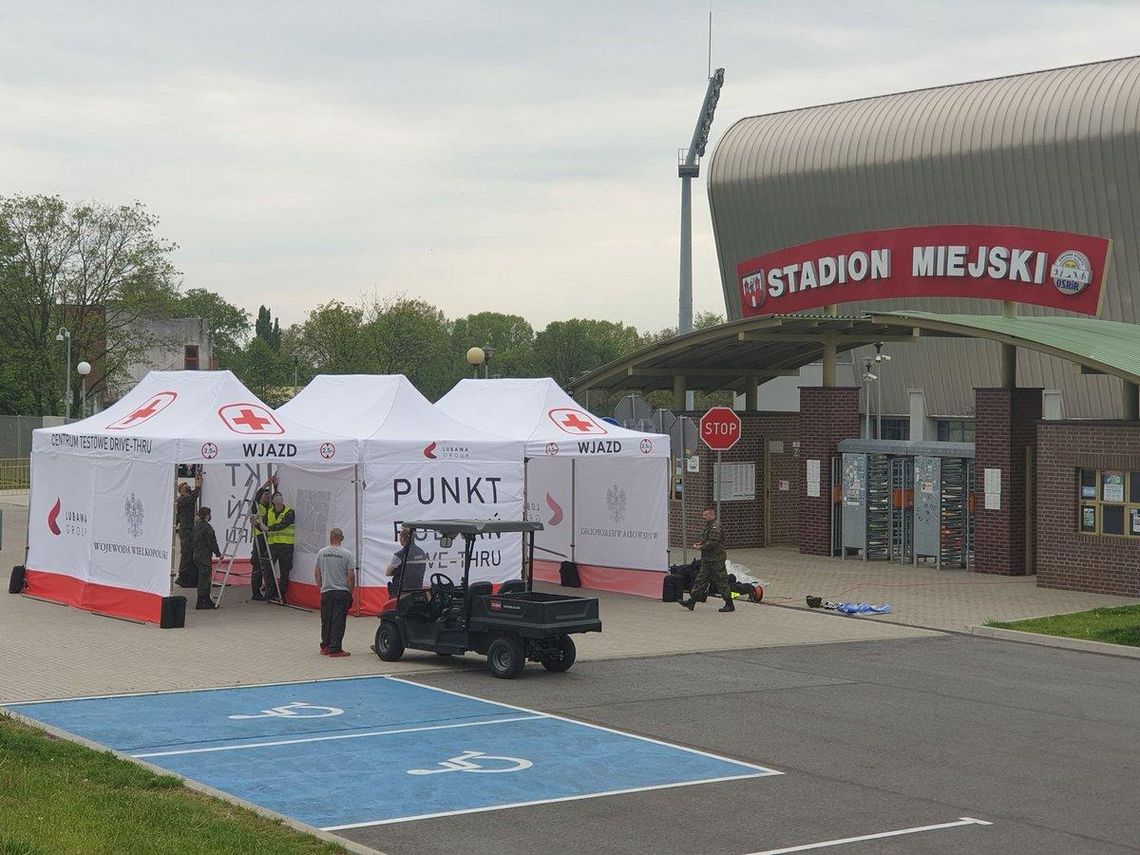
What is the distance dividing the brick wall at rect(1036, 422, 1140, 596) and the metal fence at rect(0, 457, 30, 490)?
4333 cm

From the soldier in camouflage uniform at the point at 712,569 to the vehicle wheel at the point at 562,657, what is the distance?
6.35 metres

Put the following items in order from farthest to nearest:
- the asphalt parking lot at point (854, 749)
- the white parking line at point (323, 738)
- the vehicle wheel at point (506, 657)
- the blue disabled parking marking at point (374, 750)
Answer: the vehicle wheel at point (506, 657) → the white parking line at point (323, 738) → the blue disabled parking marking at point (374, 750) → the asphalt parking lot at point (854, 749)

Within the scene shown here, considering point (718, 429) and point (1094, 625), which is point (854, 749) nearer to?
point (1094, 625)

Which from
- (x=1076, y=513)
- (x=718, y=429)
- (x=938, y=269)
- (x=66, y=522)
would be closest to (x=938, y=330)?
(x=718, y=429)

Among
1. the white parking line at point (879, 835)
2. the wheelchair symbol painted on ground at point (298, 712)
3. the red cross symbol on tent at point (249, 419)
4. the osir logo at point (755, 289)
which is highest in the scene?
the osir logo at point (755, 289)

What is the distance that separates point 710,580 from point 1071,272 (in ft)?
38.6

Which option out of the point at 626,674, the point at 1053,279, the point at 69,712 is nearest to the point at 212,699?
the point at 69,712

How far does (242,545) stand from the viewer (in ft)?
86.5

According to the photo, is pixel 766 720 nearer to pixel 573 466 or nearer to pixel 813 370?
pixel 573 466

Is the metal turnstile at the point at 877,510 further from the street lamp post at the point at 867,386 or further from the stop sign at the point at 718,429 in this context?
the street lamp post at the point at 867,386

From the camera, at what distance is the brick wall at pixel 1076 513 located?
2464 centimetres

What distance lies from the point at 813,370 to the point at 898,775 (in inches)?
2055

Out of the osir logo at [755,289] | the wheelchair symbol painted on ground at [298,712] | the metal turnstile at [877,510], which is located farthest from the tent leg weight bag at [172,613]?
the osir logo at [755,289]

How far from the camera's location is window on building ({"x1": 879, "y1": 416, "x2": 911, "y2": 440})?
198ft
